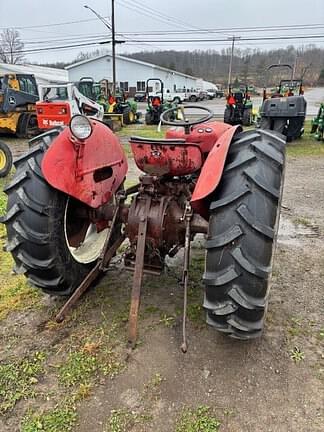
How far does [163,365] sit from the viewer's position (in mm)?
2320

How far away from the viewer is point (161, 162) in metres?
2.73

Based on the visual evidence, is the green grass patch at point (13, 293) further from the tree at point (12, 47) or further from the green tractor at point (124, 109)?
the tree at point (12, 47)

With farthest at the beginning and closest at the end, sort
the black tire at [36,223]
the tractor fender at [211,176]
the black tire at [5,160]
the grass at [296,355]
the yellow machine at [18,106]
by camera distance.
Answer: the yellow machine at [18,106] → the black tire at [5,160] → the black tire at [36,223] → the grass at [296,355] → the tractor fender at [211,176]

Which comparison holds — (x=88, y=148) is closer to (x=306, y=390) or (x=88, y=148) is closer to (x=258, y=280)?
(x=258, y=280)

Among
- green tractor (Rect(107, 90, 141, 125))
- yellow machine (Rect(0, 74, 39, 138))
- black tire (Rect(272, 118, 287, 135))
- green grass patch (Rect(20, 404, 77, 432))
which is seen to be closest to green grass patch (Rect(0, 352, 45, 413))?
green grass patch (Rect(20, 404, 77, 432))

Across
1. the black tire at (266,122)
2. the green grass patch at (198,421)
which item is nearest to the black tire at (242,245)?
the green grass patch at (198,421)

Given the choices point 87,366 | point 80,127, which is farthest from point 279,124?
point 87,366

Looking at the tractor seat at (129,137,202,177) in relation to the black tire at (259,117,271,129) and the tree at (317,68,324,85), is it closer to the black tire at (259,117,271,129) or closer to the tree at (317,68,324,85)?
the black tire at (259,117,271,129)

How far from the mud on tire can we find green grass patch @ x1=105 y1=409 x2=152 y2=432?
100 cm

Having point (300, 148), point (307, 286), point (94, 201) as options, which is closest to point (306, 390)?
point (307, 286)

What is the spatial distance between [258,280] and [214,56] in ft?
284

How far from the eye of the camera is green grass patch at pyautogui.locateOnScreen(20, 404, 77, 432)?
191 cm

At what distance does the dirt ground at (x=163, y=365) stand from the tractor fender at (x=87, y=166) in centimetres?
85

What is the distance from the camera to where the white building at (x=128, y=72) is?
4997 centimetres
